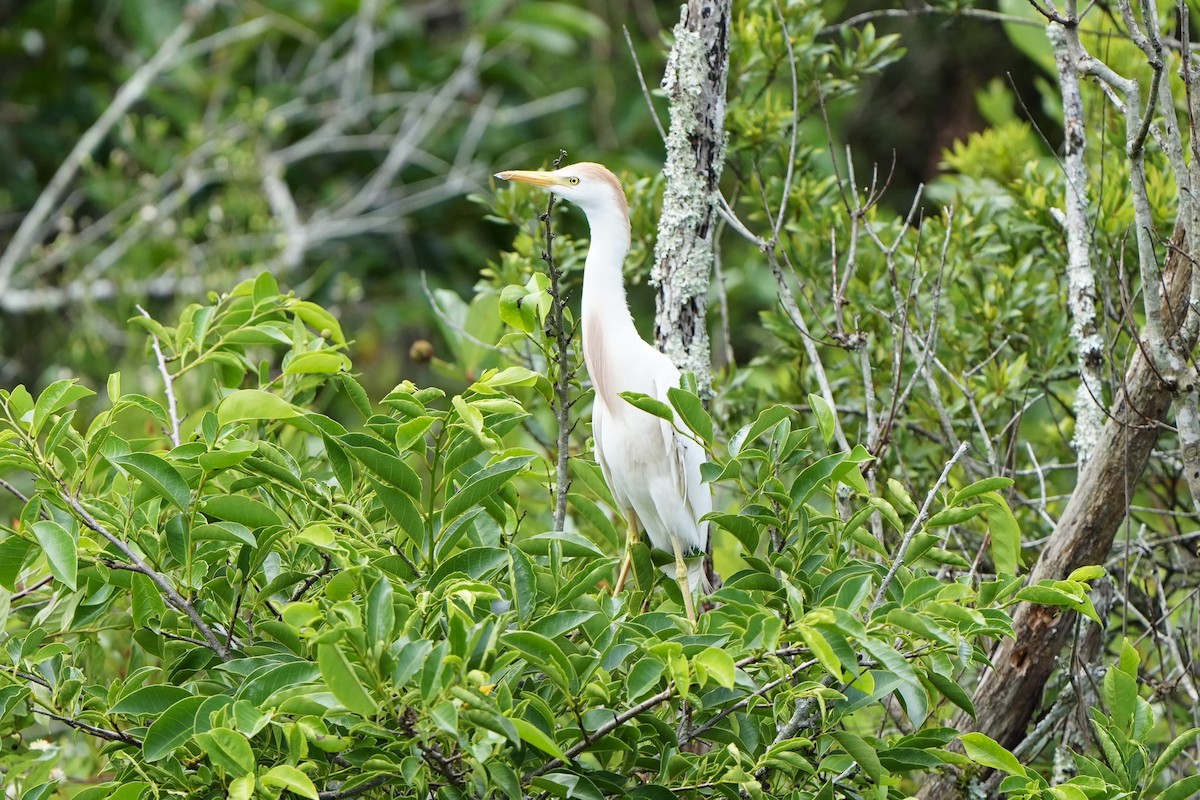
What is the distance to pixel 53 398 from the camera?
158 centimetres

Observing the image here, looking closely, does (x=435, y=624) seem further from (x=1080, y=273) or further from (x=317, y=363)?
(x=1080, y=273)

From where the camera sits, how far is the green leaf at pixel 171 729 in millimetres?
1418

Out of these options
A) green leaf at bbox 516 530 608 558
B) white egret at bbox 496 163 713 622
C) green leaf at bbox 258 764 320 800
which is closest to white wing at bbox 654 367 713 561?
white egret at bbox 496 163 713 622

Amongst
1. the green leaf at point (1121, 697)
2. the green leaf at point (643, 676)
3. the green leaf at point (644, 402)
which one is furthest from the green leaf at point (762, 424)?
the green leaf at point (1121, 697)

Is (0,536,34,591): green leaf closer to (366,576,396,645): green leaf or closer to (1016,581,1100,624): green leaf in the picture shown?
(366,576,396,645): green leaf

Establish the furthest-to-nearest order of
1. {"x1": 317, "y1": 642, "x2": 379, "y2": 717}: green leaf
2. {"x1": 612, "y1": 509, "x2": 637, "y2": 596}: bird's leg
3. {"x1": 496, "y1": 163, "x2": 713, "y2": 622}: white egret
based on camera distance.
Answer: {"x1": 496, "y1": 163, "x2": 713, "y2": 622}: white egret → {"x1": 612, "y1": 509, "x2": 637, "y2": 596}: bird's leg → {"x1": 317, "y1": 642, "x2": 379, "y2": 717}: green leaf

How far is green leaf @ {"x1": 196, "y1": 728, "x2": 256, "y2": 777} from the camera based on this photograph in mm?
1294

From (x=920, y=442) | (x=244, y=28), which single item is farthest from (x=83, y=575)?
(x=244, y=28)

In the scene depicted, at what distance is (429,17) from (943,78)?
3443mm

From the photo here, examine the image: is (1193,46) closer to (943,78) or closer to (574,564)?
(574,564)

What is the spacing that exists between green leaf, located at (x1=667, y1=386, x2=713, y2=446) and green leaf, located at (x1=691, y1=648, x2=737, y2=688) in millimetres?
349

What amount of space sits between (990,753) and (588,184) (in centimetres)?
124

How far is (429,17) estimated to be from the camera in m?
8.27

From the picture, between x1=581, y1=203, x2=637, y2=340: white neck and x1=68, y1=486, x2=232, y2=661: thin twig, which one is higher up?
x1=581, y1=203, x2=637, y2=340: white neck
